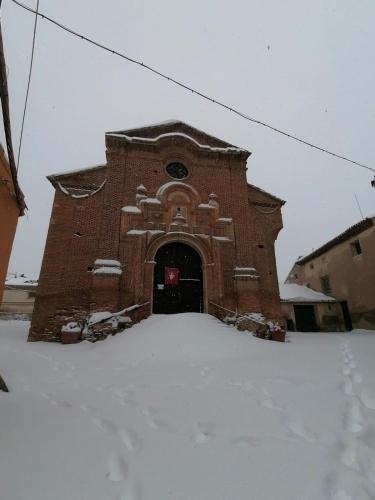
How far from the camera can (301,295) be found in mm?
20266

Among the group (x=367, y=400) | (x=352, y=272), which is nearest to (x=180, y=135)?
(x=367, y=400)

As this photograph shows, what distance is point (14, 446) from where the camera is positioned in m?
2.29

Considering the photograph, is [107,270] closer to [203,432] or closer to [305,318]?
[203,432]

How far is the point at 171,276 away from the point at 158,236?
1685mm

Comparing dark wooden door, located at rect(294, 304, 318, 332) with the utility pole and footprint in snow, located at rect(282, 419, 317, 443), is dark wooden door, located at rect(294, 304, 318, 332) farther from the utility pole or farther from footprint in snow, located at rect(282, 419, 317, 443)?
the utility pole

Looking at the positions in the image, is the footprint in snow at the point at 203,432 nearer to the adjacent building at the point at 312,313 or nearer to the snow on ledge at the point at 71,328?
the snow on ledge at the point at 71,328

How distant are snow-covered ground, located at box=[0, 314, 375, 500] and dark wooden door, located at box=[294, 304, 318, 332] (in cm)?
1485

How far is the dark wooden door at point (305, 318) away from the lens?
19.3 m

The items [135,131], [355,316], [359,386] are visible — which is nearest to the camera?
[359,386]

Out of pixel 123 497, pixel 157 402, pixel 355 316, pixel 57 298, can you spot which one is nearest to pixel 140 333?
pixel 57 298

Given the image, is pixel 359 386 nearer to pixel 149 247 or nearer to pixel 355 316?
pixel 149 247

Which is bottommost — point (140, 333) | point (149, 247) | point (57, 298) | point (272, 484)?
point (272, 484)

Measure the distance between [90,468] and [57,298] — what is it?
337 inches

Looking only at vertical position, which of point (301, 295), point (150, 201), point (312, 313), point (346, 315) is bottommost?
point (346, 315)
